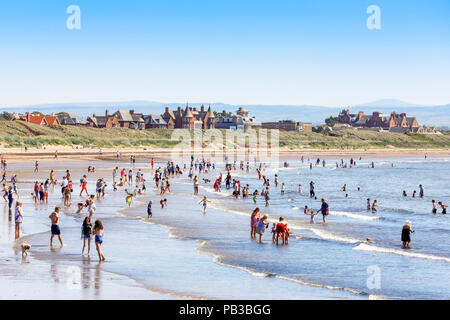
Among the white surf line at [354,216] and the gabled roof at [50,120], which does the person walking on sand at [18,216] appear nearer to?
the white surf line at [354,216]

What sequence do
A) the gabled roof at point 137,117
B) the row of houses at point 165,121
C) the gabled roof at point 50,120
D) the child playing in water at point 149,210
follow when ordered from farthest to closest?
the gabled roof at point 137,117, the row of houses at point 165,121, the gabled roof at point 50,120, the child playing in water at point 149,210

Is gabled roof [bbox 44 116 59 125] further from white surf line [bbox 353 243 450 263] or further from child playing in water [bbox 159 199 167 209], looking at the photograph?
white surf line [bbox 353 243 450 263]

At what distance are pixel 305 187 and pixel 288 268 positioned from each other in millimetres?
32509

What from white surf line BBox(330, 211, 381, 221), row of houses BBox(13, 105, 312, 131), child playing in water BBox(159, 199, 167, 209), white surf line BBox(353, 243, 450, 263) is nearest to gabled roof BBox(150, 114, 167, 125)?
row of houses BBox(13, 105, 312, 131)

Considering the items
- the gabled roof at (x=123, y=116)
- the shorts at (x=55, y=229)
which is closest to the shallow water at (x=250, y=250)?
the shorts at (x=55, y=229)

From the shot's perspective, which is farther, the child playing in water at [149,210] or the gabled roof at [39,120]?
the gabled roof at [39,120]

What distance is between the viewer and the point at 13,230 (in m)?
21.4

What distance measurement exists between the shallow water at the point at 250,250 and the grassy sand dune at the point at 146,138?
62763 mm

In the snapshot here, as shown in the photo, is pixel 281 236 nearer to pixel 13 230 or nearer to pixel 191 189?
pixel 13 230

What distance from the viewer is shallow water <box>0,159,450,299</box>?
14633 millimetres

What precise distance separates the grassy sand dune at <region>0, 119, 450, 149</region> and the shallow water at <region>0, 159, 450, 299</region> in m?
62.8

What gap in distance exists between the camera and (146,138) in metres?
127

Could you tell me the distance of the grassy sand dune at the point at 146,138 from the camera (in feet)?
325
